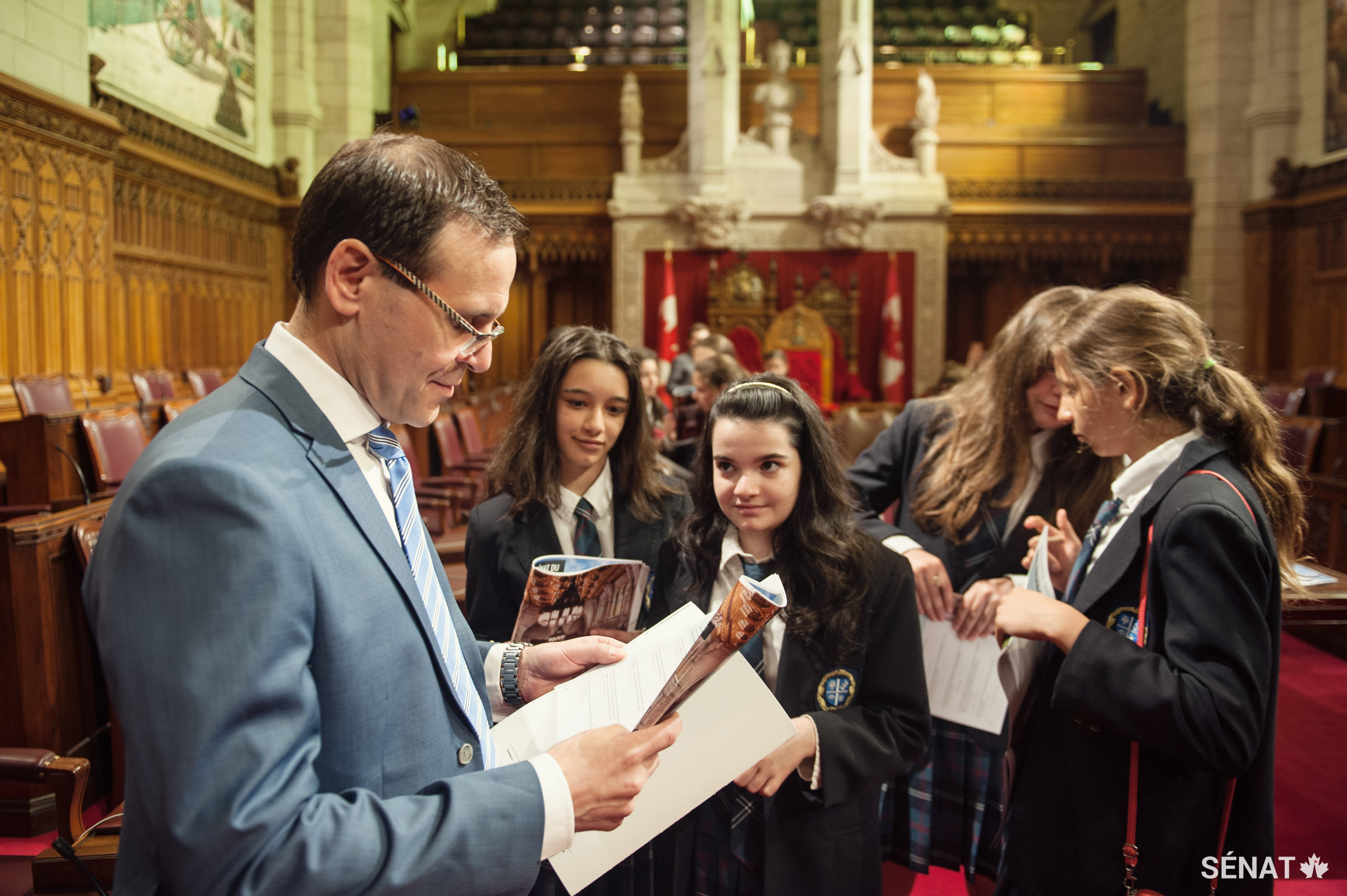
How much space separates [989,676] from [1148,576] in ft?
1.88

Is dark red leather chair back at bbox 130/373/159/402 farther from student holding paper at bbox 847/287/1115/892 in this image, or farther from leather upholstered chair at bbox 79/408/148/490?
student holding paper at bbox 847/287/1115/892

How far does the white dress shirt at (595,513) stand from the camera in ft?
6.46

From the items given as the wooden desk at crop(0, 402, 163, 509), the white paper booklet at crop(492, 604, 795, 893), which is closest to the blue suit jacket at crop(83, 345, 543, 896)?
the white paper booklet at crop(492, 604, 795, 893)

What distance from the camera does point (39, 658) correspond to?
2.34m

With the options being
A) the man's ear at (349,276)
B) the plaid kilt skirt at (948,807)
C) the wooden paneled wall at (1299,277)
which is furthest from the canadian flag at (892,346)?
the man's ear at (349,276)

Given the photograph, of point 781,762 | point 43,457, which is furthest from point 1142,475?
point 43,457

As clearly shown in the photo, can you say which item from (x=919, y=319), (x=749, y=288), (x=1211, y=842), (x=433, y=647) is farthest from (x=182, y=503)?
(x=919, y=319)

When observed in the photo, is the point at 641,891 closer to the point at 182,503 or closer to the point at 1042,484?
the point at 182,503

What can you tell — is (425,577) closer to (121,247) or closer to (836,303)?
(121,247)

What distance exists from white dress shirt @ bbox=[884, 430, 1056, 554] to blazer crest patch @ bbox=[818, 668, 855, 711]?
0.63 meters

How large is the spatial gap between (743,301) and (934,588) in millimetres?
9274

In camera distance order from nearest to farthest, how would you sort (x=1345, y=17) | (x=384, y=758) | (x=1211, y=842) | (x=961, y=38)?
1. (x=384, y=758)
2. (x=1211, y=842)
3. (x=1345, y=17)
4. (x=961, y=38)

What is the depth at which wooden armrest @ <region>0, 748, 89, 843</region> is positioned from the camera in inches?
59.9

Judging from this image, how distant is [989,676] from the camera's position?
1.86 meters
